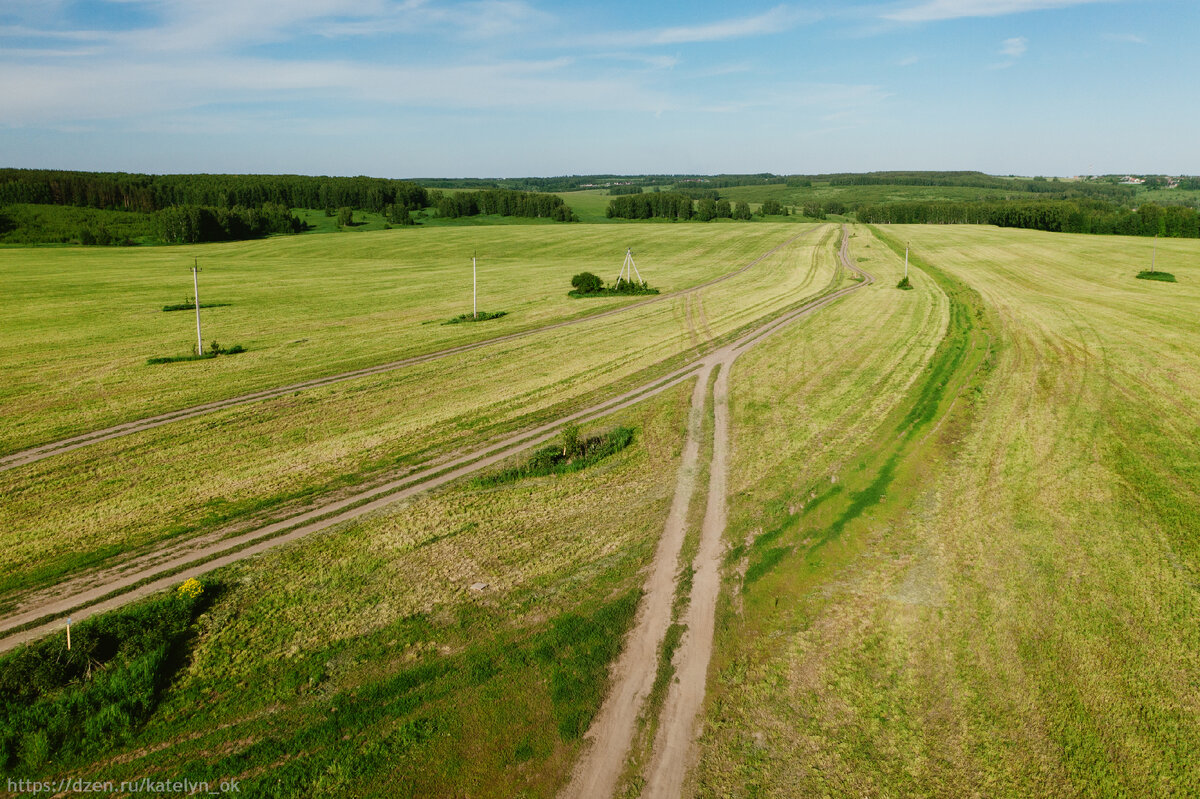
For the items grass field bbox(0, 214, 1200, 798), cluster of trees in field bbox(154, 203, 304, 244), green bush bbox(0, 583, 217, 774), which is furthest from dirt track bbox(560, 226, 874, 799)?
cluster of trees in field bbox(154, 203, 304, 244)

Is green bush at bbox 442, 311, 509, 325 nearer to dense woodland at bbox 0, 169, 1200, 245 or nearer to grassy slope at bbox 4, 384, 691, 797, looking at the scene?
grassy slope at bbox 4, 384, 691, 797

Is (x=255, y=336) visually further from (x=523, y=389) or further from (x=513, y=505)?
(x=513, y=505)

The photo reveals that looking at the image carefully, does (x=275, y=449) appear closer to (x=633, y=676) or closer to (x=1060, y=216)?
(x=633, y=676)

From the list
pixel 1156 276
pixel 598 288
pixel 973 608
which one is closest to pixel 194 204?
pixel 598 288

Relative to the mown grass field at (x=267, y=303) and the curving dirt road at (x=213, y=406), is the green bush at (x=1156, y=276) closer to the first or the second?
the mown grass field at (x=267, y=303)

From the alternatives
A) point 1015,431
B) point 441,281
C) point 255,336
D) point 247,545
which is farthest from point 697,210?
point 247,545

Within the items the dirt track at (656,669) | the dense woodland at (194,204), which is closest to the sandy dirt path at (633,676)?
the dirt track at (656,669)
